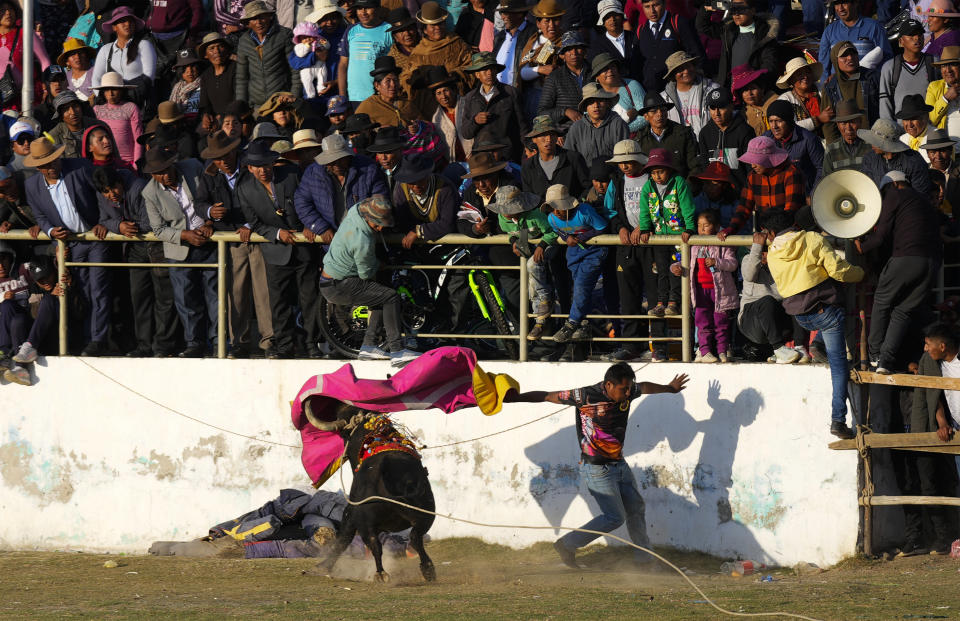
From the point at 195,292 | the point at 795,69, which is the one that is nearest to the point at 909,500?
the point at 795,69

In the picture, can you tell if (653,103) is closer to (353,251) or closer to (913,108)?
(913,108)

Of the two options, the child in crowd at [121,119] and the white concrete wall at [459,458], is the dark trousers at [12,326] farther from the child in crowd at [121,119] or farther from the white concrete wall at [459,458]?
the child in crowd at [121,119]

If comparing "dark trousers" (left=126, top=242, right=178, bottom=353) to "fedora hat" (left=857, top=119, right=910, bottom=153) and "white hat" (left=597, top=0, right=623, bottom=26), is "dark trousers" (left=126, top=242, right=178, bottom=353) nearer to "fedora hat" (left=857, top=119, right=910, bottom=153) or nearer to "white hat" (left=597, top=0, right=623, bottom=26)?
"white hat" (left=597, top=0, right=623, bottom=26)

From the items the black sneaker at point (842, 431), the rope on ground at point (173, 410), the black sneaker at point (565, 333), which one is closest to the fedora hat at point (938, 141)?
the black sneaker at point (842, 431)

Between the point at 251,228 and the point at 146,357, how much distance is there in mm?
1772

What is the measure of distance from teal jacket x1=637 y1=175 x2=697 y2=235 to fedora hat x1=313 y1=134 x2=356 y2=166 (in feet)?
9.45

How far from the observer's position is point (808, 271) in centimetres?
1162

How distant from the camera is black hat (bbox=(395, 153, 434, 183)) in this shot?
13.4m

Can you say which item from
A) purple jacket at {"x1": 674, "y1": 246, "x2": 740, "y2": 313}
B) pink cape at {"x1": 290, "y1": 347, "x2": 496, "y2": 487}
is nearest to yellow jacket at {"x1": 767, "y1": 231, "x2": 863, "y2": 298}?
purple jacket at {"x1": 674, "y1": 246, "x2": 740, "y2": 313}

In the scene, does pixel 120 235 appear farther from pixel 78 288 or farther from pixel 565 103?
pixel 565 103

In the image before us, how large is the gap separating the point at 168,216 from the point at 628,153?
15.1 ft

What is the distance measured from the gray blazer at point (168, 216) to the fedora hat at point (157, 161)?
0.17 meters

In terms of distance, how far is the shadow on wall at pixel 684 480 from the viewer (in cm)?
1255

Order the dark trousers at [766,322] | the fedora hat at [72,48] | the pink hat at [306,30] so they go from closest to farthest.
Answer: the dark trousers at [766,322] → the pink hat at [306,30] → the fedora hat at [72,48]
